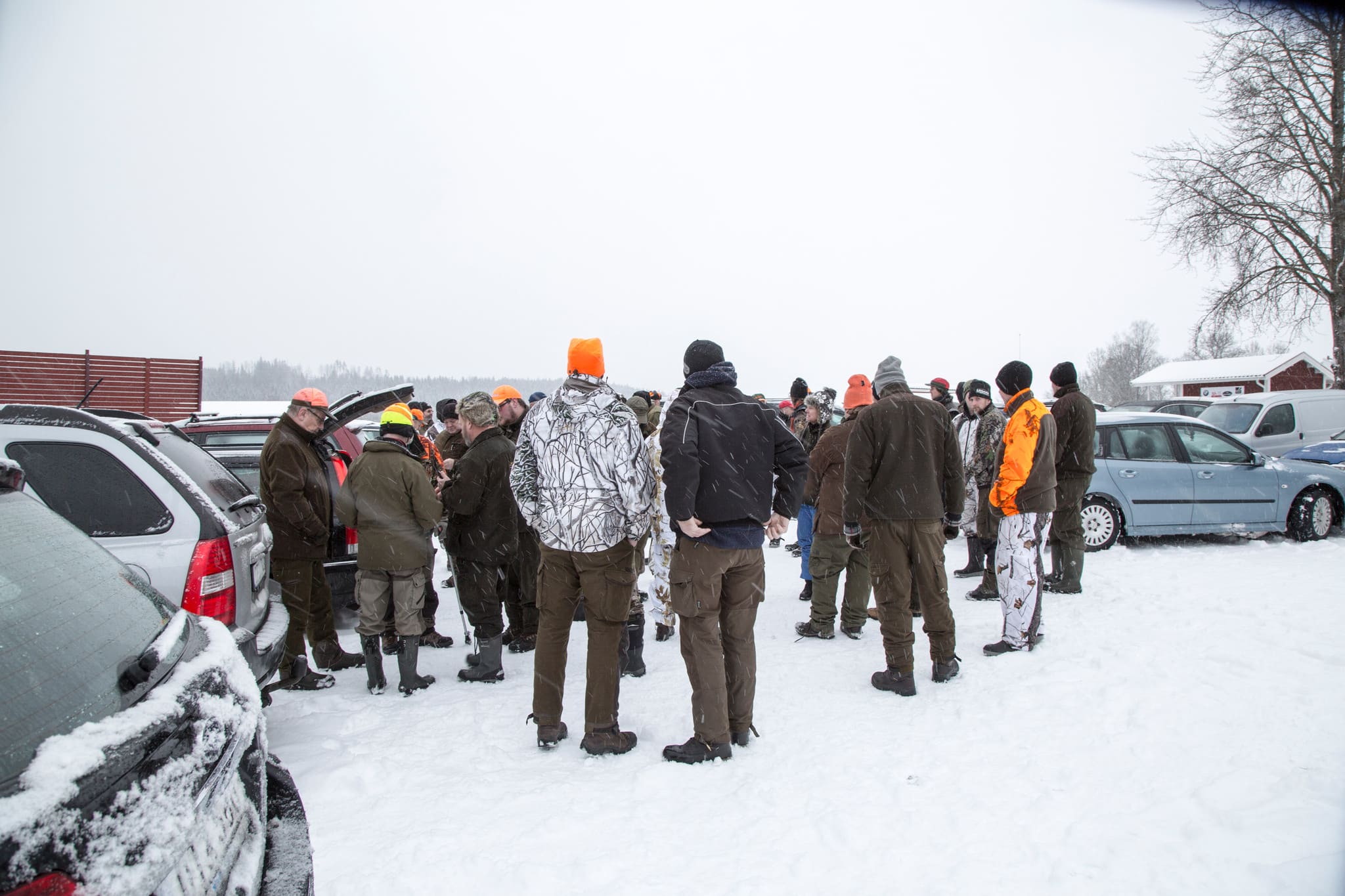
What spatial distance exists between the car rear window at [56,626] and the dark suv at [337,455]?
126 inches

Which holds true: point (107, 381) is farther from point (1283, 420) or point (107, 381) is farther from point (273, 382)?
point (273, 382)

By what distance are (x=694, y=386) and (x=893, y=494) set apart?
161cm

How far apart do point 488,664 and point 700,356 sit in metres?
2.75

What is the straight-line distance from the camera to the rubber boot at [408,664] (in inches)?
185

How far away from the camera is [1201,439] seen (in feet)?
28.1

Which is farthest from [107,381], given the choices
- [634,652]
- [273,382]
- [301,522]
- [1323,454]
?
[273,382]

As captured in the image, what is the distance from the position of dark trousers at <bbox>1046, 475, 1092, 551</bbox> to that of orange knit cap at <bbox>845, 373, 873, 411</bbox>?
7.76 feet

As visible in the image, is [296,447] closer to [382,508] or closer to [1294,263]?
[382,508]

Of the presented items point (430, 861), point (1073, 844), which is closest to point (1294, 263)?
point (1073, 844)

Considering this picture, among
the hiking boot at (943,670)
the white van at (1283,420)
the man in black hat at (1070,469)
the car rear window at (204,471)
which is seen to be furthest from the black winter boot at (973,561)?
the white van at (1283,420)

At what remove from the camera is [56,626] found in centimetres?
163

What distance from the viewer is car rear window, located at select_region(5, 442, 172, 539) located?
11.1 feet

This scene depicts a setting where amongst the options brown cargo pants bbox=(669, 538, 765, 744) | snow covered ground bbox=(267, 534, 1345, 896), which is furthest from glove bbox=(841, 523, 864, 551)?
brown cargo pants bbox=(669, 538, 765, 744)

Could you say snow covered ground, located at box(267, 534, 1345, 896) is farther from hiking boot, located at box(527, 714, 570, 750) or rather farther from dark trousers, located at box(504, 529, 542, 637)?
dark trousers, located at box(504, 529, 542, 637)
